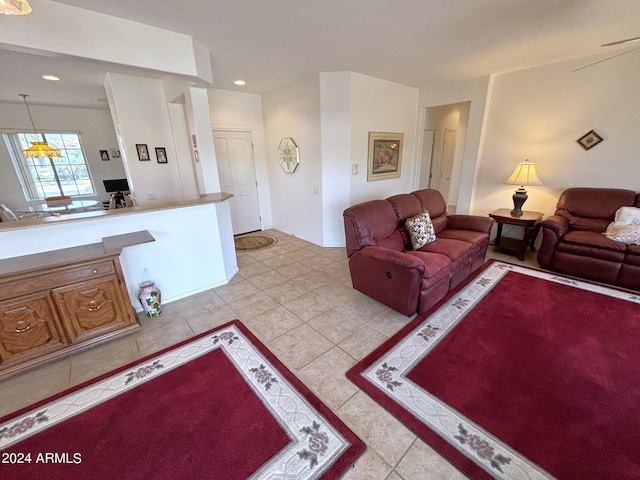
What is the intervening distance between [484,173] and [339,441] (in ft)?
14.9

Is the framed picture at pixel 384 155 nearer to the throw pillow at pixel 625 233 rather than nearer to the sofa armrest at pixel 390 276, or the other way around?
the sofa armrest at pixel 390 276

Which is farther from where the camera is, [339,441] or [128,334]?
[128,334]

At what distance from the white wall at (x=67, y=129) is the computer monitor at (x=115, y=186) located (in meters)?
0.59

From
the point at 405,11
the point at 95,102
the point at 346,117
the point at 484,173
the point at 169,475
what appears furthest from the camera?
the point at 95,102

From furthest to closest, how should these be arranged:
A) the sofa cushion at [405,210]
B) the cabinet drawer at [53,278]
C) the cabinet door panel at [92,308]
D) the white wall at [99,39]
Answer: the sofa cushion at [405,210], the cabinet door panel at [92,308], the white wall at [99,39], the cabinet drawer at [53,278]

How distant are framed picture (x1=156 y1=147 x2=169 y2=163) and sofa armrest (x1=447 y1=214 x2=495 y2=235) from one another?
422cm

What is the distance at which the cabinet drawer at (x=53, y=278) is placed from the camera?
71.2 inches

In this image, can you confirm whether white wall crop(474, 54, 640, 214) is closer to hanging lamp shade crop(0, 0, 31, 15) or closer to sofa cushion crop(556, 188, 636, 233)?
sofa cushion crop(556, 188, 636, 233)

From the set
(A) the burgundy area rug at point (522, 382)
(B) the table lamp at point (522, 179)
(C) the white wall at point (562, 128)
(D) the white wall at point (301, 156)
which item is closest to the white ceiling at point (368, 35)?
(C) the white wall at point (562, 128)

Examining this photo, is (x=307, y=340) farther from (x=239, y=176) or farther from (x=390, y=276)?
(x=239, y=176)

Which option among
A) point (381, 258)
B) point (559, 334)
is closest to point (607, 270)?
point (559, 334)

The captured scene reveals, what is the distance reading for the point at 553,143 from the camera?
3709 mm

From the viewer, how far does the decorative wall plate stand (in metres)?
4.50

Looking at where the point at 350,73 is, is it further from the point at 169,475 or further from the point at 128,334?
the point at 169,475
